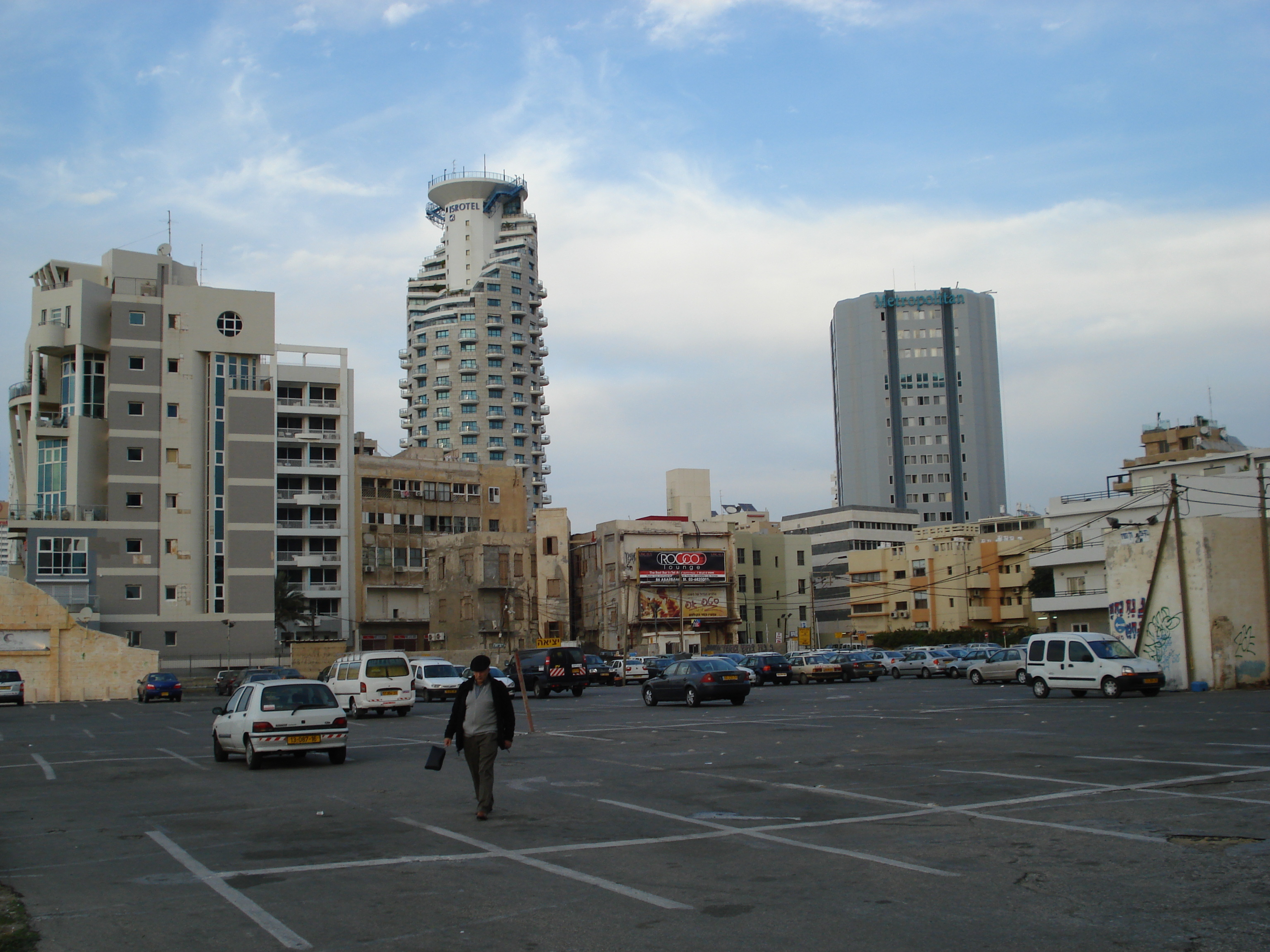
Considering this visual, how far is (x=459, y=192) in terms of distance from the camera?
167m

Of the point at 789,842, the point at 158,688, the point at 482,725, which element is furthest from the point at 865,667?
the point at 789,842

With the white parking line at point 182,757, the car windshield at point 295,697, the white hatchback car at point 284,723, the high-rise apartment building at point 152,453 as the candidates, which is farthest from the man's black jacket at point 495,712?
the high-rise apartment building at point 152,453

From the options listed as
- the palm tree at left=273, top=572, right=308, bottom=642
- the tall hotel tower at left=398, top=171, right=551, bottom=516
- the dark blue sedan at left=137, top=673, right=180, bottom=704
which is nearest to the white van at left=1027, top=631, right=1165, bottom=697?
the dark blue sedan at left=137, top=673, right=180, bottom=704

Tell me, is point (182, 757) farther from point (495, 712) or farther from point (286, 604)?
point (286, 604)

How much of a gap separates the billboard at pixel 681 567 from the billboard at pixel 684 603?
72cm

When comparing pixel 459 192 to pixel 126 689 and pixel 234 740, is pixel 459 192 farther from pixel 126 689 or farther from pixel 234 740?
pixel 234 740

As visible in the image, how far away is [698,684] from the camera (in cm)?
3378

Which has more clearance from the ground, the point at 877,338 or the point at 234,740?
the point at 877,338

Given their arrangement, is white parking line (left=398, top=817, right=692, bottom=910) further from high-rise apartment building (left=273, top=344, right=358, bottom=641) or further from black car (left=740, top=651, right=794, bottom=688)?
high-rise apartment building (left=273, top=344, right=358, bottom=641)

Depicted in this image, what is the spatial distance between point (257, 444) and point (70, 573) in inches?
603

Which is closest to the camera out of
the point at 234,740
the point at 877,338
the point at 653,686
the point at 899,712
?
the point at 234,740

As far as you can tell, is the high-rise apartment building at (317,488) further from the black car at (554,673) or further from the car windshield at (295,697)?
the car windshield at (295,697)

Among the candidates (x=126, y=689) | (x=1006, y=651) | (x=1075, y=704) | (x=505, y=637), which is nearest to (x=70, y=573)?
(x=126, y=689)

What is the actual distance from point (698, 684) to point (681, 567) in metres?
53.1
